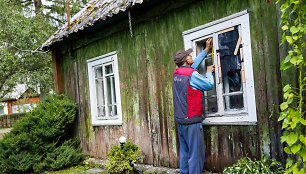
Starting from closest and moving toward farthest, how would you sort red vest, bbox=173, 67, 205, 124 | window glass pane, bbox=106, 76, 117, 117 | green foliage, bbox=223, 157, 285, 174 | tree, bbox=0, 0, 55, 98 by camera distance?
green foliage, bbox=223, 157, 285, 174, red vest, bbox=173, 67, 205, 124, window glass pane, bbox=106, 76, 117, 117, tree, bbox=0, 0, 55, 98

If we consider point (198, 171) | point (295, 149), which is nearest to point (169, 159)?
point (198, 171)

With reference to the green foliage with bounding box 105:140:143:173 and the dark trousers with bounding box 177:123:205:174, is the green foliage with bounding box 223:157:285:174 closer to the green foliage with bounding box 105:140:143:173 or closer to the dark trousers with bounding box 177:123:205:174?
the dark trousers with bounding box 177:123:205:174

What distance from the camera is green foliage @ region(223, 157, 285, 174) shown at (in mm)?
3639

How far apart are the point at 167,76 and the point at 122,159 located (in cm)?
188

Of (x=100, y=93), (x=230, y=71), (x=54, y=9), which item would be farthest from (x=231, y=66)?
(x=54, y=9)

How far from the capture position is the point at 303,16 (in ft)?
9.75

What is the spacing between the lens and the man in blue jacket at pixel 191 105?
165 inches

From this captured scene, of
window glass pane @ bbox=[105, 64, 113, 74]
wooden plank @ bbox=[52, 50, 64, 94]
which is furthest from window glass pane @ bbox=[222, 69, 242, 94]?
wooden plank @ bbox=[52, 50, 64, 94]

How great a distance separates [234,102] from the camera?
4.49 m

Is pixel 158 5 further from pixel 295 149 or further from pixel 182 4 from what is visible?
pixel 295 149

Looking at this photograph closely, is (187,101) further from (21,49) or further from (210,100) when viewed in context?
(21,49)

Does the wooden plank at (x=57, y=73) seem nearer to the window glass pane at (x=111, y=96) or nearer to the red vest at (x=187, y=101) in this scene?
the window glass pane at (x=111, y=96)

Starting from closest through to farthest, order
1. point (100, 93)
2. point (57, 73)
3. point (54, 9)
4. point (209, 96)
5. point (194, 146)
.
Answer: point (194, 146), point (209, 96), point (100, 93), point (57, 73), point (54, 9)

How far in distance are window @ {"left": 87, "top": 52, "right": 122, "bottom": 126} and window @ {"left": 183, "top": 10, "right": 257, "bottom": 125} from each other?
268cm
